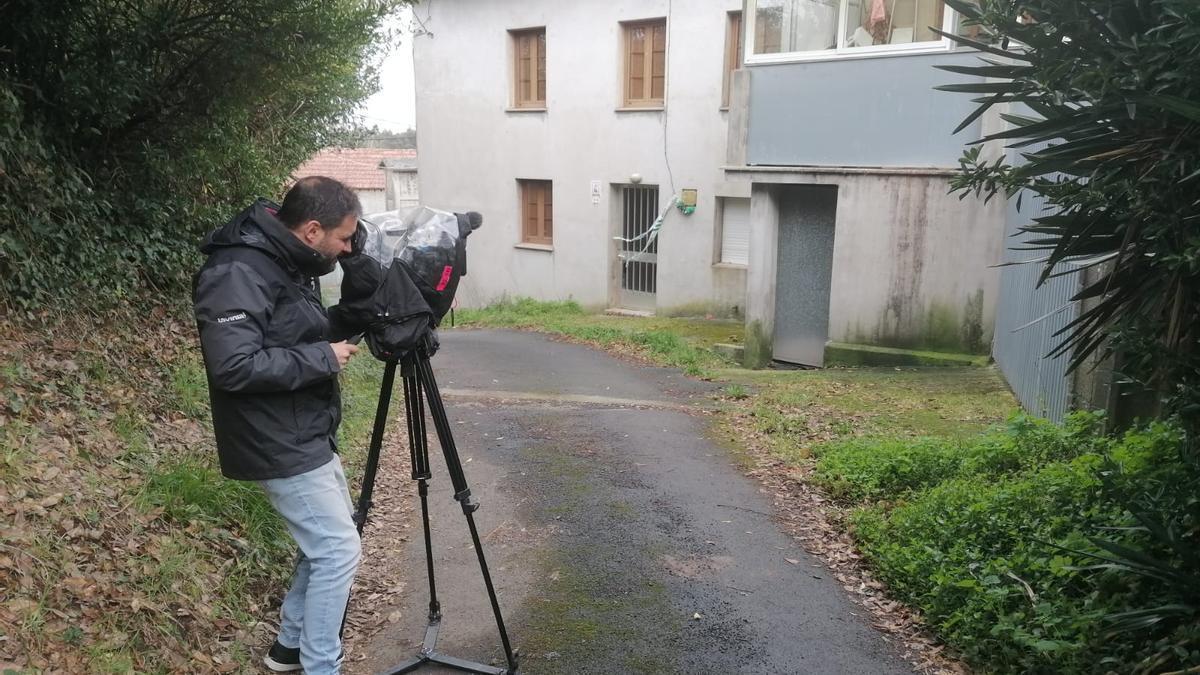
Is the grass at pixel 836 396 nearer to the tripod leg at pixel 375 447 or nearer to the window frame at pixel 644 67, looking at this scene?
the tripod leg at pixel 375 447

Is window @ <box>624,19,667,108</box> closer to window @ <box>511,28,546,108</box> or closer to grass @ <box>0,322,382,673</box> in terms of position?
window @ <box>511,28,546,108</box>

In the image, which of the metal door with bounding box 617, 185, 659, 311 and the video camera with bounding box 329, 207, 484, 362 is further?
the metal door with bounding box 617, 185, 659, 311

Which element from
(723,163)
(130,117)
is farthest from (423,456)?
(723,163)

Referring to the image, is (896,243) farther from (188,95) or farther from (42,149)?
(42,149)

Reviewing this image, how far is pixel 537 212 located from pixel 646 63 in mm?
3965

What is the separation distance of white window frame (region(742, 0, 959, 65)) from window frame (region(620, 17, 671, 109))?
501 centimetres

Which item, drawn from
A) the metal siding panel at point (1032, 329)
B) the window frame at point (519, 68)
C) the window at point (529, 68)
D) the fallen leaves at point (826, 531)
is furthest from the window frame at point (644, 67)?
Answer: the fallen leaves at point (826, 531)

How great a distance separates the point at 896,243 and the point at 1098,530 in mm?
7301

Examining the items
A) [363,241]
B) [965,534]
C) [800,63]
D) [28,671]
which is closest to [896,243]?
[800,63]

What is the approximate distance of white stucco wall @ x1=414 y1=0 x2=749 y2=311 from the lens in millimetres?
16094

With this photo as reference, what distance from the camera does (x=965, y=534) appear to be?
4.38 meters

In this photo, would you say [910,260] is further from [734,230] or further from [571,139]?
[571,139]

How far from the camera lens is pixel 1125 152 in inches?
115

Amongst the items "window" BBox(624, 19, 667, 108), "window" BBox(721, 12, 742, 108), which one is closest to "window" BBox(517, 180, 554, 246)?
"window" BBox(624, 19, 667, 108)
